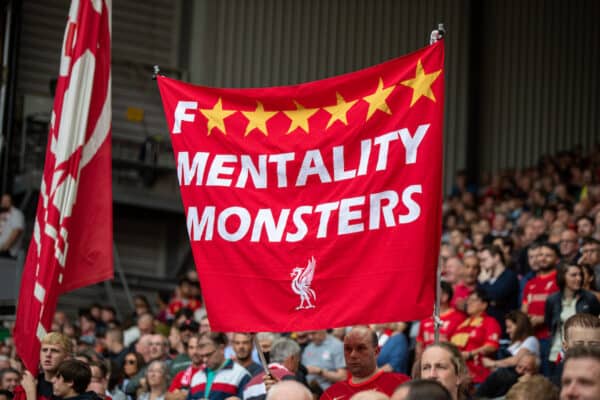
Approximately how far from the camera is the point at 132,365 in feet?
38.3

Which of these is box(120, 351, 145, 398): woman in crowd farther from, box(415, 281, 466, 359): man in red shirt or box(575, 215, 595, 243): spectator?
box(575, 215, 595, 243): spectator

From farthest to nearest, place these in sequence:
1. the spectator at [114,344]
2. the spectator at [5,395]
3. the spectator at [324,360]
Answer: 1. the spectator at [114,344]
2. the spectator at [324,360]
3. the spectator at [5,395]

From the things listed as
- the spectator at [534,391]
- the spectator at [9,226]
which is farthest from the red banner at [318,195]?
the spectator at [9,226]

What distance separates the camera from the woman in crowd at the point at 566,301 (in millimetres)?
9609

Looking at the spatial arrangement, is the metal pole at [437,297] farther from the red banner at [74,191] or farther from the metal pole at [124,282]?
the metal pole at [124,282]

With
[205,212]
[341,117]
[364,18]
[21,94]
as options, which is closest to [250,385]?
[205,212]

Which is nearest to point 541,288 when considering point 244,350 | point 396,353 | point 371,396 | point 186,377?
point 396,353

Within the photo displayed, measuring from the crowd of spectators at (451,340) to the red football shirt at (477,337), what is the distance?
11 mm

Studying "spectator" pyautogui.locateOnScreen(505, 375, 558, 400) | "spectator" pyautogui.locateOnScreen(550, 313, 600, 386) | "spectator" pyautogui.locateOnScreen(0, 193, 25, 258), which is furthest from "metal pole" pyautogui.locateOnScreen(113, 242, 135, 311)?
"spectator" pyautogui.locateOnScreen(505, 375, 558, 400)

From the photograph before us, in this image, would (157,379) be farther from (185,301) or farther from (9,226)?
(9,226)

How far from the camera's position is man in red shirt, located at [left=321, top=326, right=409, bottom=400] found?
22.4 feet

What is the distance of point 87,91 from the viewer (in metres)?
8.95

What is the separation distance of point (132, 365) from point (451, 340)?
327 centimetres

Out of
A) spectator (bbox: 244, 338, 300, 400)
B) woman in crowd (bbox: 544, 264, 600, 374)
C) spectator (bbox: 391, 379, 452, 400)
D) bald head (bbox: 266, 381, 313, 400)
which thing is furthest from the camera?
woman in crowd (bbox: 544, 264, 600, 374)
